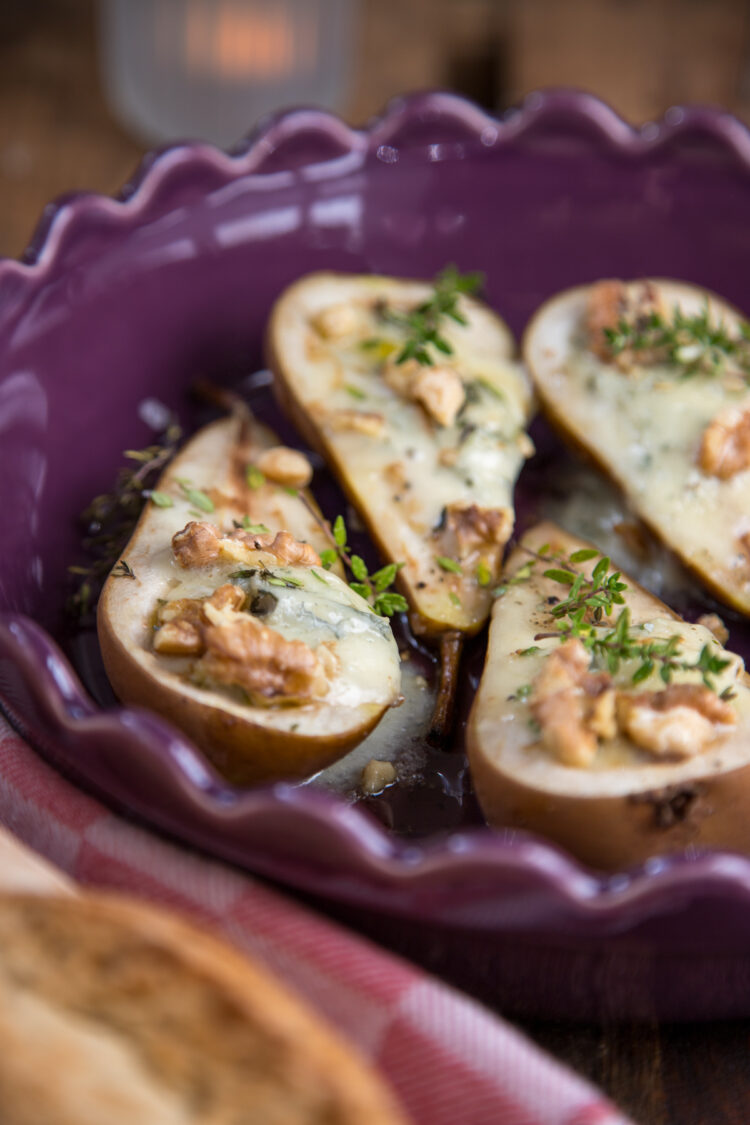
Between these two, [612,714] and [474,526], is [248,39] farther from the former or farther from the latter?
[612,714]

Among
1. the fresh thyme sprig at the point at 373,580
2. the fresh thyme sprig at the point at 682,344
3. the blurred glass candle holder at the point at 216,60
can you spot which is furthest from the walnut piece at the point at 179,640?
the blurred glass candle holder at the point at 216,60

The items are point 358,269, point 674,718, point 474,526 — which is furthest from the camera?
point 358,269

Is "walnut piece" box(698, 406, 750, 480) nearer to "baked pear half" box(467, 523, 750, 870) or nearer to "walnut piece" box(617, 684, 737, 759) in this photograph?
"baked pear half" box(467, 523, 750, 870)

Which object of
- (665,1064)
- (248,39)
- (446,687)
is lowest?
(665,1064)

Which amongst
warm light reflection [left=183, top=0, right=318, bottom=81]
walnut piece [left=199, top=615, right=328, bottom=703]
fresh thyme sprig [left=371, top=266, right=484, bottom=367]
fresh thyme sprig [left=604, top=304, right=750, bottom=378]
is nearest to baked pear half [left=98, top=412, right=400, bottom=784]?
walnut piece [left=199, top=615, right=328, bottom=703]

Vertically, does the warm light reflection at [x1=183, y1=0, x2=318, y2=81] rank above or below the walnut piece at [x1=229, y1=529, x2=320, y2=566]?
above

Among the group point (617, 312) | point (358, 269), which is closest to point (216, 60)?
point (358, 269)
